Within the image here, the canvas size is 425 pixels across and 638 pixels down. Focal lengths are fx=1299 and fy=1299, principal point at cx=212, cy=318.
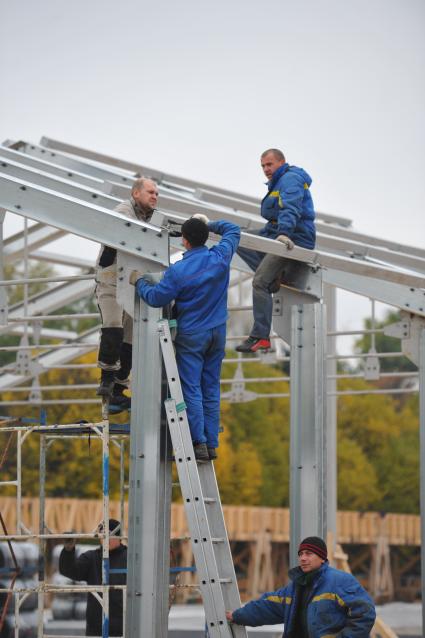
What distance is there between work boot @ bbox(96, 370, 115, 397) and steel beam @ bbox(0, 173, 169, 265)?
1.29 m

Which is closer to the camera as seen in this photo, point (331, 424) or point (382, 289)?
point (382, 289)

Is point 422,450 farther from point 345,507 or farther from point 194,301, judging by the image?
point 345,507

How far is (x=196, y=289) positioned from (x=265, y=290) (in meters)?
1.70

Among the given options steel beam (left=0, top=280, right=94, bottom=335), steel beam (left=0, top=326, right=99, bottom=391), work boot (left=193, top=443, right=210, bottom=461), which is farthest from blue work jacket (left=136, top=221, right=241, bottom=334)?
steel beam (left=0, top=280, right=94, bottom=335)

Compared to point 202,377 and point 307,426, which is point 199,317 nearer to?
point 202,377

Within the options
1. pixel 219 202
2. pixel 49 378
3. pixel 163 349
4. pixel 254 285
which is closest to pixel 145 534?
pixel 163 349

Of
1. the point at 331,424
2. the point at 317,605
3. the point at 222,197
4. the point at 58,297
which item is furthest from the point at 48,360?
the point at 317,605

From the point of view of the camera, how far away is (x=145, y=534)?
8883mm

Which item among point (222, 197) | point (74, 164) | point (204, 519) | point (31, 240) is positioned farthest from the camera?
Result: point (31, 240)

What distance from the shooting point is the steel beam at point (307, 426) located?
10.4 m

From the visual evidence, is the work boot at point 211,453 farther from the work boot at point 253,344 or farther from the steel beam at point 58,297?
the steel beam at point 58,297

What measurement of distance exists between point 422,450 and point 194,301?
13.6 feet

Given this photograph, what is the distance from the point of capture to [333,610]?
8.41m

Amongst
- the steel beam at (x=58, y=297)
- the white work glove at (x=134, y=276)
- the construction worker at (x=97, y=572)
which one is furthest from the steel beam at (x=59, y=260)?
the white work glove at (x=134, y=276)
